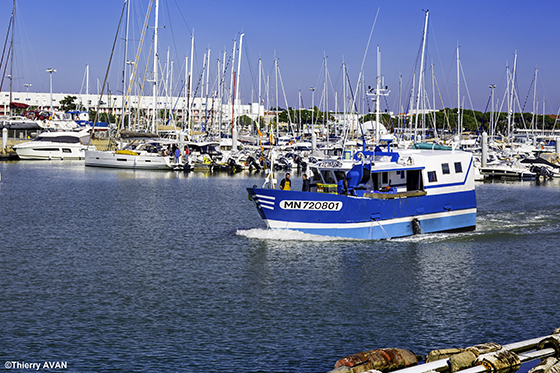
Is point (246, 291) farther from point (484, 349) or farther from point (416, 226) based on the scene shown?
point (416, 226)

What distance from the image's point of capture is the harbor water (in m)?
14.6

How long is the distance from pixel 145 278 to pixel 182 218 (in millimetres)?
14798

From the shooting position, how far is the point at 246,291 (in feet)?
64.6

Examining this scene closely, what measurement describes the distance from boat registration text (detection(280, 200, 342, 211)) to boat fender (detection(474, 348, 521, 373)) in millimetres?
13151

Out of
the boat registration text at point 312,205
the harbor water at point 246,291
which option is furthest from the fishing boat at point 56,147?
the boat registration text at point 312,205

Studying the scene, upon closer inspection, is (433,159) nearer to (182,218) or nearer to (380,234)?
(380,234)

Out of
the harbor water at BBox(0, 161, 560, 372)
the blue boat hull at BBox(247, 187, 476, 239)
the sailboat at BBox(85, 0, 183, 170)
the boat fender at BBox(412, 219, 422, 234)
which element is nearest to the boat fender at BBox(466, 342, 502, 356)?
the harbor water at BBox(0, 161, 560, 372)

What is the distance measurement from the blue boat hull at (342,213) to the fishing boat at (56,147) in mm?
63800

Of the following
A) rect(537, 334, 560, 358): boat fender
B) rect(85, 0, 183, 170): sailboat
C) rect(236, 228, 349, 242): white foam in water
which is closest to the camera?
rect(537, 334, 560, 358): boat fender

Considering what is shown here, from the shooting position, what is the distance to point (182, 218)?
118 feet

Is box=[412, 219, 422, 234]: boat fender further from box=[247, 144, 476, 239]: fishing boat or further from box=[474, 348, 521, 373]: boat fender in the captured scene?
box=[474, 348, 521, 373]: boat fender

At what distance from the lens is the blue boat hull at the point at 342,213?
84.0 feet

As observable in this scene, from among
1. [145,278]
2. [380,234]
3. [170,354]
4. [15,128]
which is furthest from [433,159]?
[15,128]

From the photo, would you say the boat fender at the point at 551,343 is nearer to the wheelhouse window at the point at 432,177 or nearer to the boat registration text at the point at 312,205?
the boat registration text at the point at 312,205
